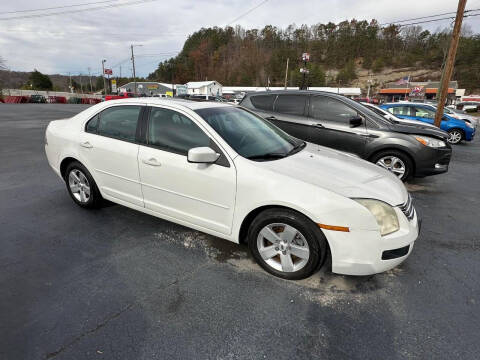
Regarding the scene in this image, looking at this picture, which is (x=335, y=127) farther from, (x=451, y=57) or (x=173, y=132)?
(x=451, y=57)

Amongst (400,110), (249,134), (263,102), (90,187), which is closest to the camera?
(249,134)

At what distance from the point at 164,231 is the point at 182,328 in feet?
5.20

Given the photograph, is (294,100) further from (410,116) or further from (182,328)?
(410,116)

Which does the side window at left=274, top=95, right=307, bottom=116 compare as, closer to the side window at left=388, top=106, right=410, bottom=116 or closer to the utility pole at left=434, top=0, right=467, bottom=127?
the side window at left=388, top=106, right=410, bottom=116

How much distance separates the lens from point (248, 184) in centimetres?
255

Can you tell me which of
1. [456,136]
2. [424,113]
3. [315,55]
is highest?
[315,55]

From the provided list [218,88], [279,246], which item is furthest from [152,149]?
[218,88]

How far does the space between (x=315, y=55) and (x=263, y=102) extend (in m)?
124

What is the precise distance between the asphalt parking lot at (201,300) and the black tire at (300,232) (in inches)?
4.3

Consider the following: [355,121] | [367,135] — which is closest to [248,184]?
[355,121]

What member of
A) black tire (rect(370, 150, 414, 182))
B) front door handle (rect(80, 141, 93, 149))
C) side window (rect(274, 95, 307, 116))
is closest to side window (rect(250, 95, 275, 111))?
side window (rect(274, 95, 307, 116))

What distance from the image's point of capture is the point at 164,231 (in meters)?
3.53

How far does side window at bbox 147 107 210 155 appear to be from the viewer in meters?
2.90

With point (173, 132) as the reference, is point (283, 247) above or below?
below
